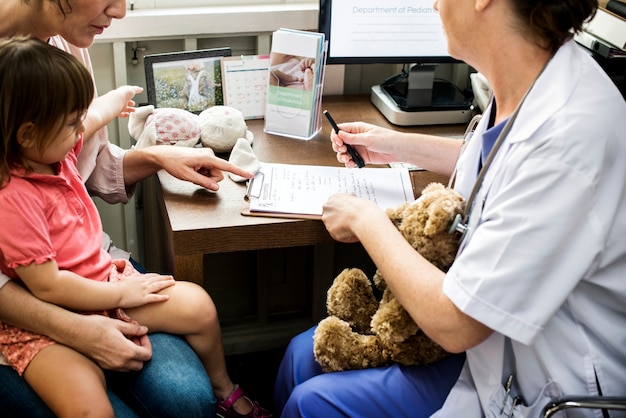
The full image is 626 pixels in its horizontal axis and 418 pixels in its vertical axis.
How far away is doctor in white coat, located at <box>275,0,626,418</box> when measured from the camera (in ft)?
3.25

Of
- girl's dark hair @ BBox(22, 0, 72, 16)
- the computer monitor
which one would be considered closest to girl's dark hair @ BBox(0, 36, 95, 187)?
girl's dark hair @ BBox(22, 0, 72, 16)

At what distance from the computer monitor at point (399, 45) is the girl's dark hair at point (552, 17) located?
739mm

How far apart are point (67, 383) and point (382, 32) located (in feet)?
3.84

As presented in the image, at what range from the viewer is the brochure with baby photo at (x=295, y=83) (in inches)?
66.8

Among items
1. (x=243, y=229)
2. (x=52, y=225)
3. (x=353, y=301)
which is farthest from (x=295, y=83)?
(x=52, y=225)

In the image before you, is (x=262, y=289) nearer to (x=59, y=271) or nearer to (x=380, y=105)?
(x=380, y=105)

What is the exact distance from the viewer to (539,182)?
99 cm

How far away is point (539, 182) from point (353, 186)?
0.58 m

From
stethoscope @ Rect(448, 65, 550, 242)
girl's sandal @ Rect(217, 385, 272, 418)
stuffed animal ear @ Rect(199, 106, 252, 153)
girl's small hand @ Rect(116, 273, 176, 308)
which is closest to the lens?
stethoscope @ Rect(448, 65, 550, 242)

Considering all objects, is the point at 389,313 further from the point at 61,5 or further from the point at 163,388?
the point at 61,5

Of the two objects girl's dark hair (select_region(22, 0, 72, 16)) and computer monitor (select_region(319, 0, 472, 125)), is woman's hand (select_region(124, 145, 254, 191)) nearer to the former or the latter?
girl's dark hair (select_region(22, 0, 72, 16))

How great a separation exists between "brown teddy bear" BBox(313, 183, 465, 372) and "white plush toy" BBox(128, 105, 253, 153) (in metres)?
0.48

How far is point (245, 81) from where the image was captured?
6.02ft

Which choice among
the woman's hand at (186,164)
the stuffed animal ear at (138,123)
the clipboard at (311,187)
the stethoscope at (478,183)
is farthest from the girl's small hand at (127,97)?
the stethoscope at (478,183)
